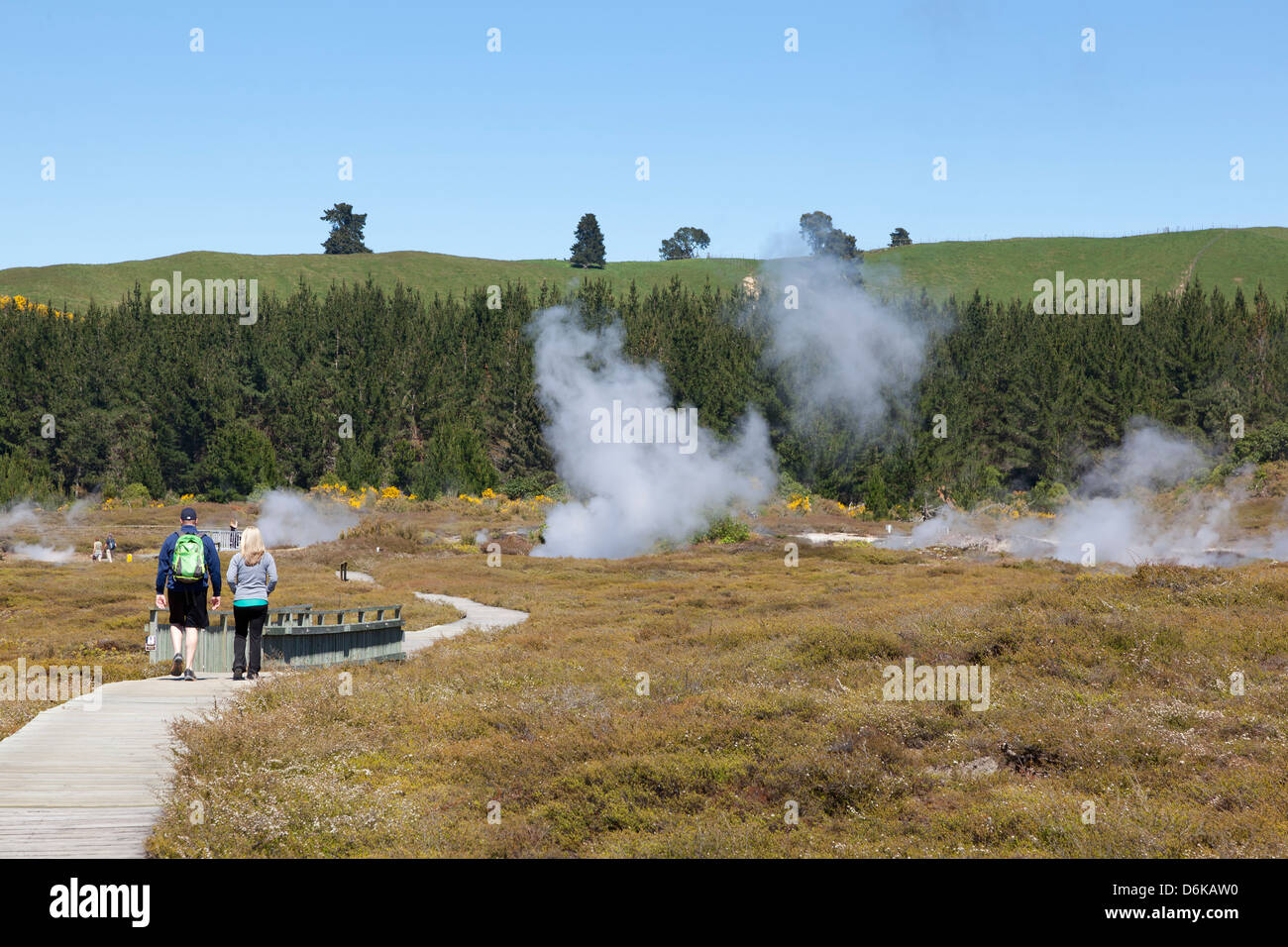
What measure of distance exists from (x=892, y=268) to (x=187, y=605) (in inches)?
6609

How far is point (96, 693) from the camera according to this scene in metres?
15.7

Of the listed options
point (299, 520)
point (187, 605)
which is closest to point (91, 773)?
point (187, 605)

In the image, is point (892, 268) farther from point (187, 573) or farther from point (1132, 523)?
point (187, 573)

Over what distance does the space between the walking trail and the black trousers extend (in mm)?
379

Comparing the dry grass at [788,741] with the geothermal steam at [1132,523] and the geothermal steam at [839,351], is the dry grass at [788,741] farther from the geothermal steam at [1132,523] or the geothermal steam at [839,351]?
the geothermal steam at [839,351]

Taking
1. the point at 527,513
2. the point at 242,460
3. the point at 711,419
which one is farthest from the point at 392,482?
the point at 711,419

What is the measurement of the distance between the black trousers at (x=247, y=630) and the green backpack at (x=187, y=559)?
3.05 ft

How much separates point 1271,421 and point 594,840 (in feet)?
269

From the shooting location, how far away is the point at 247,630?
1700cm

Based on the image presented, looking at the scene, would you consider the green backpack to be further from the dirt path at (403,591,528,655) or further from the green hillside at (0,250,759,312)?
the green hillside at (0,250,759,312)

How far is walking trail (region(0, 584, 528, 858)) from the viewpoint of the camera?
9.10m

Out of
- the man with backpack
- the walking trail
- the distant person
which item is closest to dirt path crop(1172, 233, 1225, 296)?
the distant person

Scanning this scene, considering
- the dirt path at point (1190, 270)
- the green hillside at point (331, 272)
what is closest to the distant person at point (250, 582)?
the green hillside at point (331, 272)
